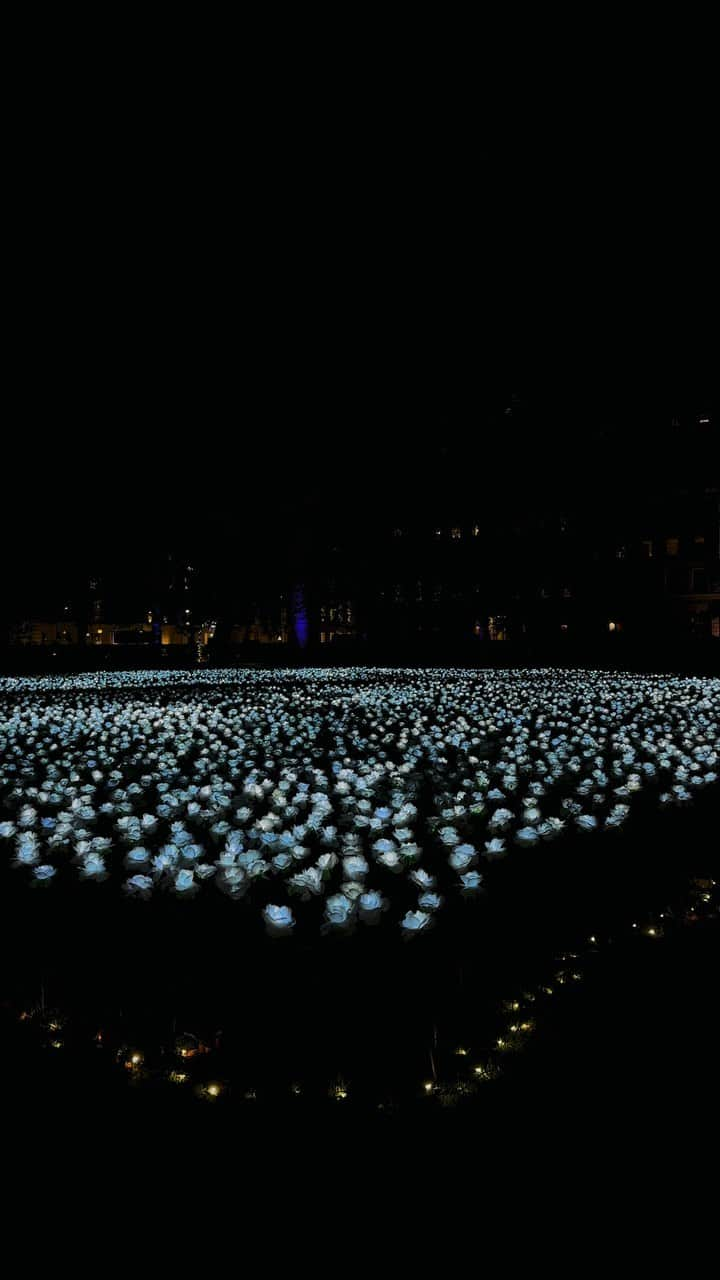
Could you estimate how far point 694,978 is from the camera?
3207mm

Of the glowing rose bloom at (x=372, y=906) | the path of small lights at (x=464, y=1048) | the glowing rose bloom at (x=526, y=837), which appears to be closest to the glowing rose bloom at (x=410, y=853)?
the glowing rose bloom at (x=372, y=906)

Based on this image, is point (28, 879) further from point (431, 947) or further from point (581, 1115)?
point (581, 1115)

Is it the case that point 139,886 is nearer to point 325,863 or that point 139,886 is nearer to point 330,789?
point 325,863

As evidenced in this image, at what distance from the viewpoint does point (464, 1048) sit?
2.71 meters

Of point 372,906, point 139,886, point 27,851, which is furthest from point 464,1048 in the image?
point 27,851

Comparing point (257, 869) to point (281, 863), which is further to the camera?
point (257, 869)

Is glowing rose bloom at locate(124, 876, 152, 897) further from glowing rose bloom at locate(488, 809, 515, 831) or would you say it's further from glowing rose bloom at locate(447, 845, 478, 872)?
glowing rose bloom at locate(488, 809, 515, 831)

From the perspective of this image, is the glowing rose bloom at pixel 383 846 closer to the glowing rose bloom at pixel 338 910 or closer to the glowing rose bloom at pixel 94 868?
the glowing rose bloom at pixel 338 910

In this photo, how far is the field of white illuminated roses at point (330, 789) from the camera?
13.6 ft

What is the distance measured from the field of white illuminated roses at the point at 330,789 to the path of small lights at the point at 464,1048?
49 centimetres

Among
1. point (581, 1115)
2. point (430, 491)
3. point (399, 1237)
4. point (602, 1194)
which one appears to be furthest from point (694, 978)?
point (430, 491)

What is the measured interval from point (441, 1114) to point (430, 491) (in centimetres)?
3788

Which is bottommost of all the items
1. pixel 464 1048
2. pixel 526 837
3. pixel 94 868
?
pixel 464 1048

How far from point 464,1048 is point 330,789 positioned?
3790 mm
